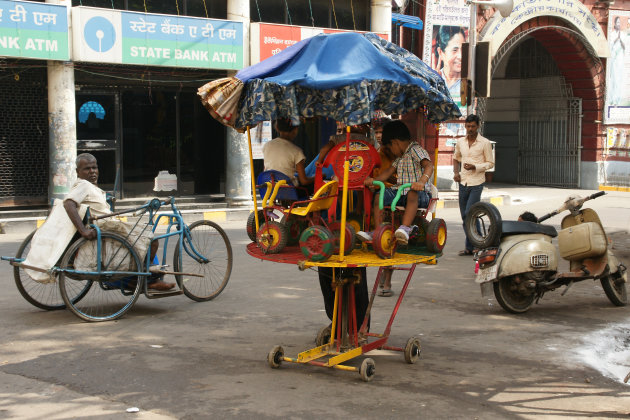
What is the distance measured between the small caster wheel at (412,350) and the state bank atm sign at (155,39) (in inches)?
430

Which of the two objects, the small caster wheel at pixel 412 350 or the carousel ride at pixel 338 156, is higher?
the carousel ride at pixel 338 156

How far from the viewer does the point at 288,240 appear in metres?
5.89

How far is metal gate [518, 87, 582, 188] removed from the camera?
77.6 ft

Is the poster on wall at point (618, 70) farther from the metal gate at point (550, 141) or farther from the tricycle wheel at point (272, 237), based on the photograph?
the tricycle wheel at point (272, 237)

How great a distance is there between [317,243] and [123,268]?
262 cm

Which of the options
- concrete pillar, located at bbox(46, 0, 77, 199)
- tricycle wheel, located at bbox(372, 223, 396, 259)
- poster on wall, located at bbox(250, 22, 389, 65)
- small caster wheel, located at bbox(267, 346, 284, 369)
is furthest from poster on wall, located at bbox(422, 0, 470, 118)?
small caster wheel, located at bbox(267, 346, 284, 369)

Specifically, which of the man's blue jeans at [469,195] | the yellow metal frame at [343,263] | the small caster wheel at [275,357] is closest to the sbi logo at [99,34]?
the man's blue jeans at [469,195]

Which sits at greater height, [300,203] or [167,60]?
[167,60]

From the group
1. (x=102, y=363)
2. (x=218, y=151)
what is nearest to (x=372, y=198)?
(x=102, y=363)

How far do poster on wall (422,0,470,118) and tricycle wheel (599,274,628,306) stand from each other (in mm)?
12668

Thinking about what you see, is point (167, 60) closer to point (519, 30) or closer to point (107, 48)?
point (107, 48)

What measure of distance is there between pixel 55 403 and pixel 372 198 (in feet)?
8.25

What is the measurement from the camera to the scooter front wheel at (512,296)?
7.44 m

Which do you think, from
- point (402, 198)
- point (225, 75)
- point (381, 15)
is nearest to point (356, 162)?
point (402, 198)
